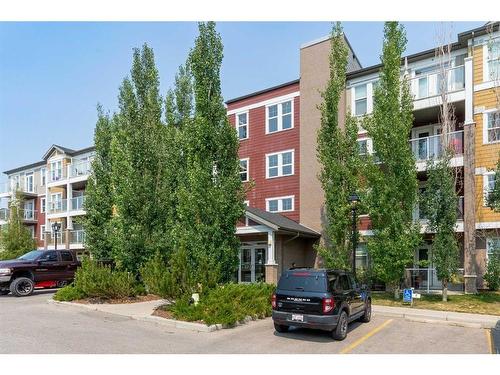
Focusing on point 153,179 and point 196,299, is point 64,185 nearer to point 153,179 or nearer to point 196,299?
point 153,179

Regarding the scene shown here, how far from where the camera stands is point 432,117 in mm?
22828

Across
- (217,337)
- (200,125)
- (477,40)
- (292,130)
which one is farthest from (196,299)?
(477,40)

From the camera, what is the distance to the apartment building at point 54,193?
3791 cm

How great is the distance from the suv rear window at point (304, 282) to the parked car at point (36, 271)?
45.5ft

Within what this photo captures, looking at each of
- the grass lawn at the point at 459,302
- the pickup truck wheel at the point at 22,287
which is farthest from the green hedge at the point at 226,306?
the pickup truck wheel at the point at 22,287

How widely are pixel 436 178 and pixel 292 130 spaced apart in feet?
34.3

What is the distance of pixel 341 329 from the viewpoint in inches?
412

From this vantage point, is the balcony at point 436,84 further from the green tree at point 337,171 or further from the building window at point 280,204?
the building window at point 280,204

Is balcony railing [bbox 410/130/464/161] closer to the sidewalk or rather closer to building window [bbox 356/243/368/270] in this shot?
building window [bbox 356/243/368/270]

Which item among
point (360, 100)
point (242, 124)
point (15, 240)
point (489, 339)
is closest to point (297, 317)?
point (489, 339)

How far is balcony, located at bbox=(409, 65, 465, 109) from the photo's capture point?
2103 cm

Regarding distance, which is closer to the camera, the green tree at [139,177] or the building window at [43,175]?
the green tree at [139,177]

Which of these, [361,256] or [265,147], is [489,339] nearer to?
[361,256]

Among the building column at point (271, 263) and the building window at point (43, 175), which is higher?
the building window at point (43, 175)
